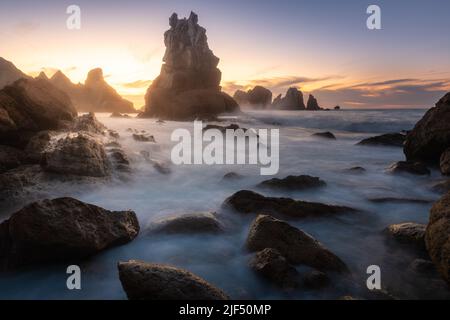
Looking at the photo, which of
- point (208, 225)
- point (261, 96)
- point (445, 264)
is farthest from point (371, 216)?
point (261, 96)

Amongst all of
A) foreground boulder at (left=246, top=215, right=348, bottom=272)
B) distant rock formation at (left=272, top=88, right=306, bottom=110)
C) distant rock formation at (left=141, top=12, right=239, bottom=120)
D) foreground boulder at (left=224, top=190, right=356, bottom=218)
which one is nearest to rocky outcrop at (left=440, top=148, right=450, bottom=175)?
foreground boulder at (left=224, top=190, right=356, bottom=218)

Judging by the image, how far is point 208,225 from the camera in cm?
489

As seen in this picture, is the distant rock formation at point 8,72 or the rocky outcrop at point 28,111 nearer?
the rocky outcrop at point 28,111

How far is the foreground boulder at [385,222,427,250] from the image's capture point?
420cm

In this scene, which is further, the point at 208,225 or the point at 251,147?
the point at 251,147

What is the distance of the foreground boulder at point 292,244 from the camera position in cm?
377

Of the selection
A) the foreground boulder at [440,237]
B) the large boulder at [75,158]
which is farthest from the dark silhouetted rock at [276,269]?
the large boulder at [75,158]

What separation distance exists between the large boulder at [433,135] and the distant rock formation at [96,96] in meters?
101

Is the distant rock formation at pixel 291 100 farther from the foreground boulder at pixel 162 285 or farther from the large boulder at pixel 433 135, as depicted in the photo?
the foreground boulder at pixel 162 285

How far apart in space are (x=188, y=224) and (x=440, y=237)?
324cm

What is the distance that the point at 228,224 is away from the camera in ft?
16.9

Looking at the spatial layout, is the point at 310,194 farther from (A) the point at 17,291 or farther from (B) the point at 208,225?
(A) the point at 17,291
